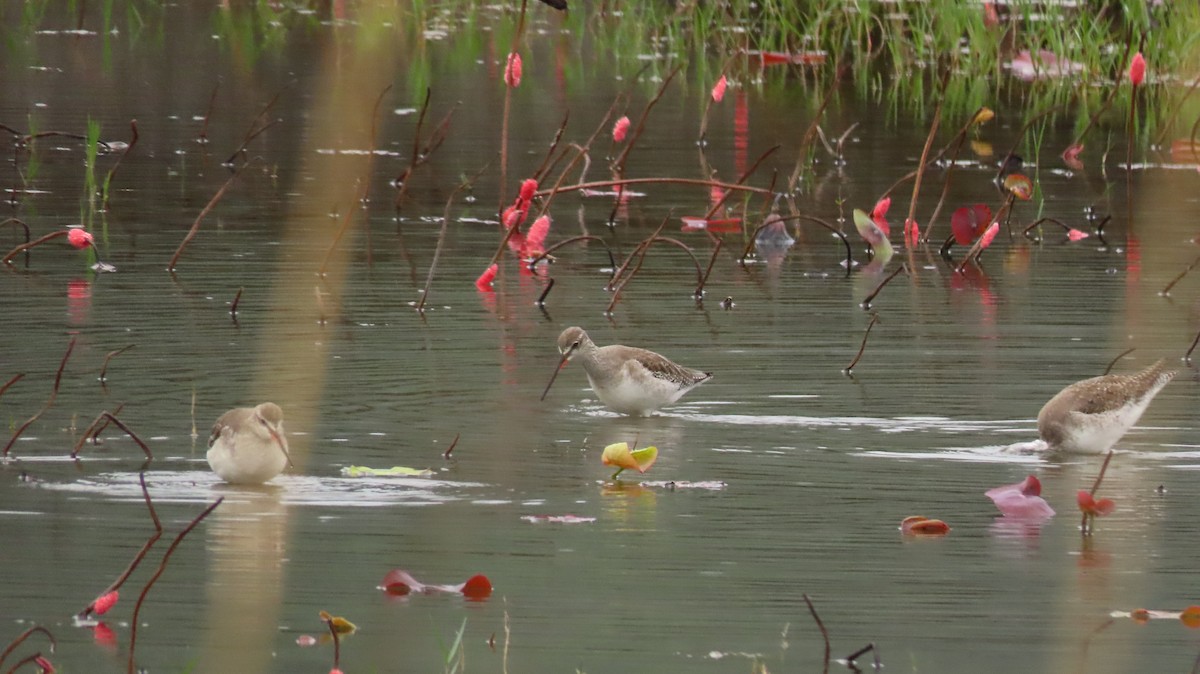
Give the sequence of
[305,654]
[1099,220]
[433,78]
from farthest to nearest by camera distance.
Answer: [433,78] < [1099,220] < [305,654]

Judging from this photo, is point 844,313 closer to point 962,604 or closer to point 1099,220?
point 1099,220

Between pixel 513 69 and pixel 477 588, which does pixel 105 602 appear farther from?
pixel 513 69

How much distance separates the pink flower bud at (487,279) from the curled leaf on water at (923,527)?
14.6ft

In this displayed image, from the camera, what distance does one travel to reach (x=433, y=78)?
2156cm

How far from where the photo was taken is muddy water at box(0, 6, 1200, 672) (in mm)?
5891

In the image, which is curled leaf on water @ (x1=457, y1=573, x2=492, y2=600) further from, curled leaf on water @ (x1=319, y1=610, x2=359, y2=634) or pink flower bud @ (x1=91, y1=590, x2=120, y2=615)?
pink flower bud @ (x1=91, y1=590, x2=120, y2=615)

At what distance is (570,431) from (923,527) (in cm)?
190

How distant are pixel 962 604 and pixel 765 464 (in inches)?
70.2

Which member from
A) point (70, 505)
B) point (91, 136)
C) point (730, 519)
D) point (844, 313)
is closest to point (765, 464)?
point (730, 519)

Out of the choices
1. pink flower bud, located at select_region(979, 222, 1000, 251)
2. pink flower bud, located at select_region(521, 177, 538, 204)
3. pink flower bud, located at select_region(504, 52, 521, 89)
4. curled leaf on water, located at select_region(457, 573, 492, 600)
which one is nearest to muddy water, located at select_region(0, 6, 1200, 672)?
curled leaf on water, located at select_region(457, 573, 492, 600)

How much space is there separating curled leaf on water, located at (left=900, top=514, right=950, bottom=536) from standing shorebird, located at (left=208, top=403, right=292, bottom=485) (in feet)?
5.87

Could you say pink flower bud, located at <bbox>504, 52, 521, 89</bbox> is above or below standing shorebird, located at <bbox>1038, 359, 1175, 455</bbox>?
above

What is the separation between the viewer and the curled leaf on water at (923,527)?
6.92 m

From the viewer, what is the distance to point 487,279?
11250 mm
